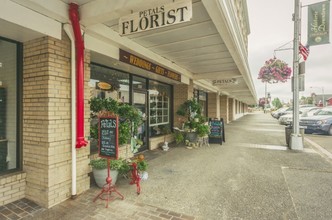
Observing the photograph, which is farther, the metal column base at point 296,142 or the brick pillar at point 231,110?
the brick pillar at point 231,110

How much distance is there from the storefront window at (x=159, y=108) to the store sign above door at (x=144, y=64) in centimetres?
99

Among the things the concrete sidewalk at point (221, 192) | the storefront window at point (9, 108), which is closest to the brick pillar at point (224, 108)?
the concrete sidewalk at point (221, 192)

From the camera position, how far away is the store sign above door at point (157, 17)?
2.96 metres

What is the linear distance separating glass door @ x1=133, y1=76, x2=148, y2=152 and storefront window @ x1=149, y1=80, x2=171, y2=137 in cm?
48

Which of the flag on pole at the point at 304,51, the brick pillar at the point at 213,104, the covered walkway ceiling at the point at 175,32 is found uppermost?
the flag on pole at the point at 304,51

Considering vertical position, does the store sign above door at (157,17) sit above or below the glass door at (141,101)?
above

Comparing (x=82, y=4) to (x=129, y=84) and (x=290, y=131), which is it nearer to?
Result: (x=129, y=84)

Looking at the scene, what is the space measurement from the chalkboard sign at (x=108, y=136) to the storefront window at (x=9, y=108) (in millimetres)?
1580

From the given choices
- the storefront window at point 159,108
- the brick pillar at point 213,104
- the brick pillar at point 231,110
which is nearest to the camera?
the storefront window at point 159,108

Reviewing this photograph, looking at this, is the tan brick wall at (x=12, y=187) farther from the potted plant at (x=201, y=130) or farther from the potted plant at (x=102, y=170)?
the potted plant at (x=201, y=130)

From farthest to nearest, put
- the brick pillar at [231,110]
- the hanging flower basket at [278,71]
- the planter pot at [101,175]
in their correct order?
the brick pillar at [231,110], the hanging flower basket at [278,71], the planter pot at [101,175]

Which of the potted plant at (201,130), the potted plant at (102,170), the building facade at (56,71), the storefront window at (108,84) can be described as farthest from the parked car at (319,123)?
the potted plant at (102,170)

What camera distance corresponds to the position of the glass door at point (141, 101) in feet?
23.4

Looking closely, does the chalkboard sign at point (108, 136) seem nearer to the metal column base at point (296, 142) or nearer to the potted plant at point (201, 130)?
the potted plant at point (201, 130)
